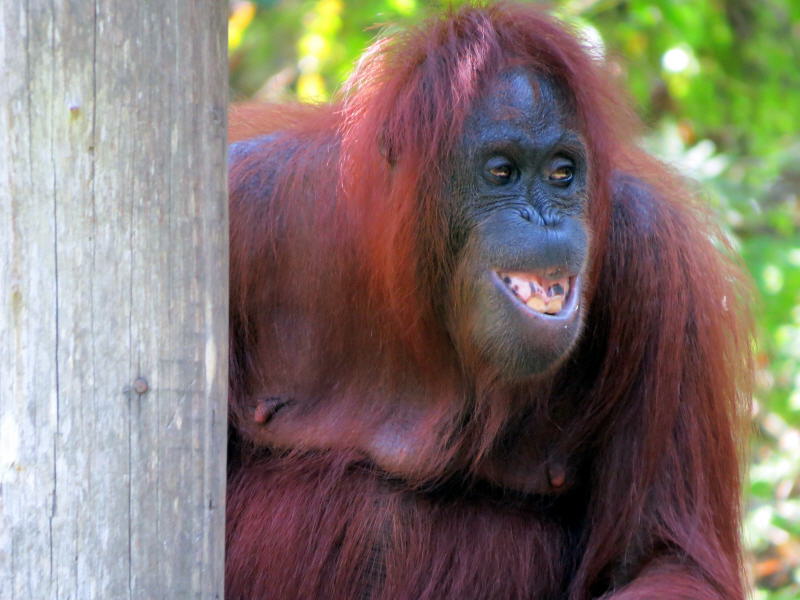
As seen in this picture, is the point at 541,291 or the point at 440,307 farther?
the point at 440,307

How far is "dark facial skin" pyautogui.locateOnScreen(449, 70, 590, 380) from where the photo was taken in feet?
9.42

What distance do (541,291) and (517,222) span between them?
7.0 inches

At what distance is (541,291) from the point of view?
290 cm

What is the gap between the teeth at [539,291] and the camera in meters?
2.89

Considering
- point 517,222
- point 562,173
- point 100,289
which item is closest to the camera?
point 100,289

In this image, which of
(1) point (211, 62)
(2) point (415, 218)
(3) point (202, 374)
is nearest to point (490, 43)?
(2) point (415, 218)

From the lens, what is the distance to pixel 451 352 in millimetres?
3176

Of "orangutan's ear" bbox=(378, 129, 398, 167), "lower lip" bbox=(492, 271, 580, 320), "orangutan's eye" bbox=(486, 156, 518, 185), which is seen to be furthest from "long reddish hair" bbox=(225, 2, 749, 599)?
"lower lip" bbox=(492, 271, 580, 320)

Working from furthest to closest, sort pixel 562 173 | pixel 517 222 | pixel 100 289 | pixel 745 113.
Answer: pixel 745 113
pixel 562 173
pixel 517 222
pixel 100 289

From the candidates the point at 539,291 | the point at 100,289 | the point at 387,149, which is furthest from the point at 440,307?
the point at 100,289

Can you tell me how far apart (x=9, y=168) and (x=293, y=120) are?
184 cm

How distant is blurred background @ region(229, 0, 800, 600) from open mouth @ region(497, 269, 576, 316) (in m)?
2.56

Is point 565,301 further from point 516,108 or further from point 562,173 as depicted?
point 516,108

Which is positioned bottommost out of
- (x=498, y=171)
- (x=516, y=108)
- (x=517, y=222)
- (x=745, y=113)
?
(x=517, y=222)
